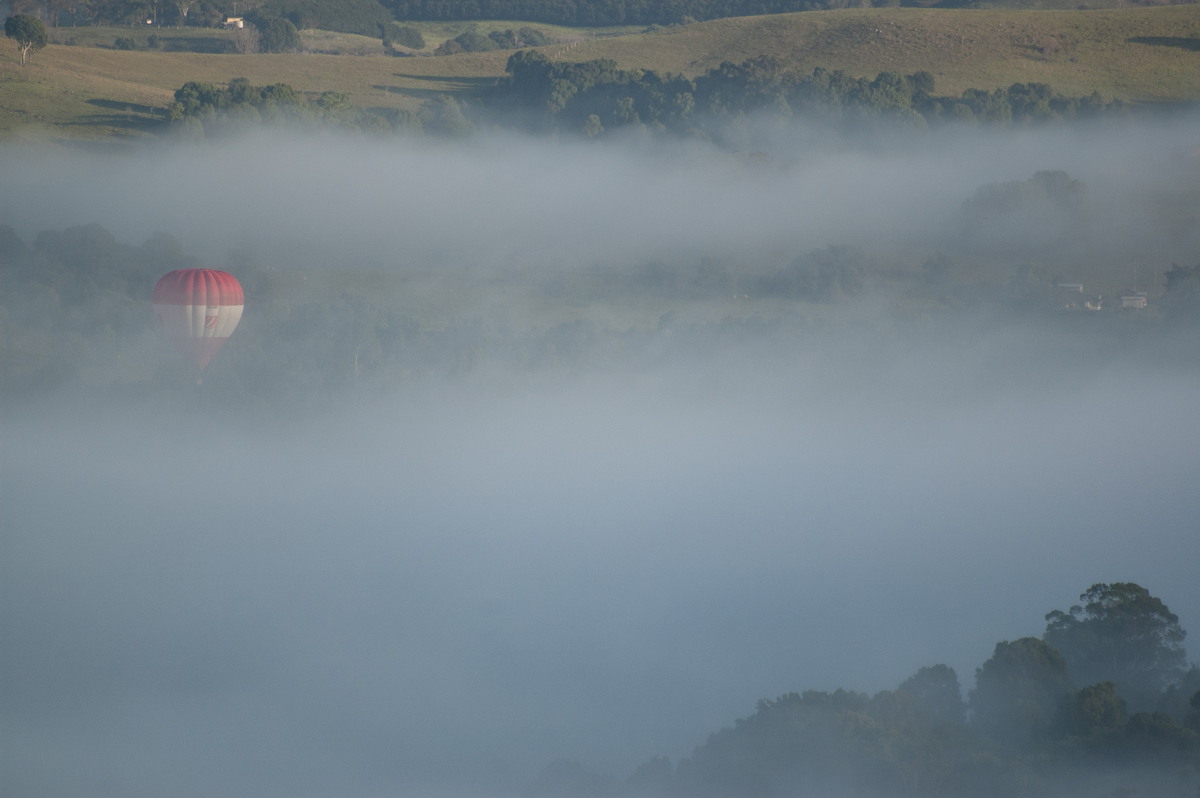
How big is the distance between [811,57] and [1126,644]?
237 ft

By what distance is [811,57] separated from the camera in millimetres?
95938

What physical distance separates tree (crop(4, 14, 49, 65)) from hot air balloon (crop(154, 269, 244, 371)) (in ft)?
114

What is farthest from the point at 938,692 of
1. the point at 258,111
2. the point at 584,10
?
the point at 584,10

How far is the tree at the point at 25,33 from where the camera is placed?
2965 inches

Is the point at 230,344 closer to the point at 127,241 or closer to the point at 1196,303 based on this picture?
the point at 127,241

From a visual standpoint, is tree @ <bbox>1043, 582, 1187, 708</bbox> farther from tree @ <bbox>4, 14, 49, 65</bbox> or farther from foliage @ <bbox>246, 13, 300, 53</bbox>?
foliage @ <bbox>246, 13, 300, 53</bbox>

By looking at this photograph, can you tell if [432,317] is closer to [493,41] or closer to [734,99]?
[734,99]

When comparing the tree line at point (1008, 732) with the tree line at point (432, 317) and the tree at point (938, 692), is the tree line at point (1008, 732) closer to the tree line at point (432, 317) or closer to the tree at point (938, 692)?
the tree at point (938, 692)

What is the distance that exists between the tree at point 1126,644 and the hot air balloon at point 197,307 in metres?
31.9

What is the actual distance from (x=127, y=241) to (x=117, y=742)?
32.0 metres

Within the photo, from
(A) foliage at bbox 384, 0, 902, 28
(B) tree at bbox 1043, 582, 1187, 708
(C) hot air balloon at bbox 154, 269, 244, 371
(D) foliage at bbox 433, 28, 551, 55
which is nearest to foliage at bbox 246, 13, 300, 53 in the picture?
(D) foliage at bbox 433, 28, 551, 55

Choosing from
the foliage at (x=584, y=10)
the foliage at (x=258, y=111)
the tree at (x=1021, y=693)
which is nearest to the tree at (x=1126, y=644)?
the tree at (x=1021, y=693)

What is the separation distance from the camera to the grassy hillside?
84.3 meters

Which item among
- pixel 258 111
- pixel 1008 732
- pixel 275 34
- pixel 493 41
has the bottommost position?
pixel 1008 732
